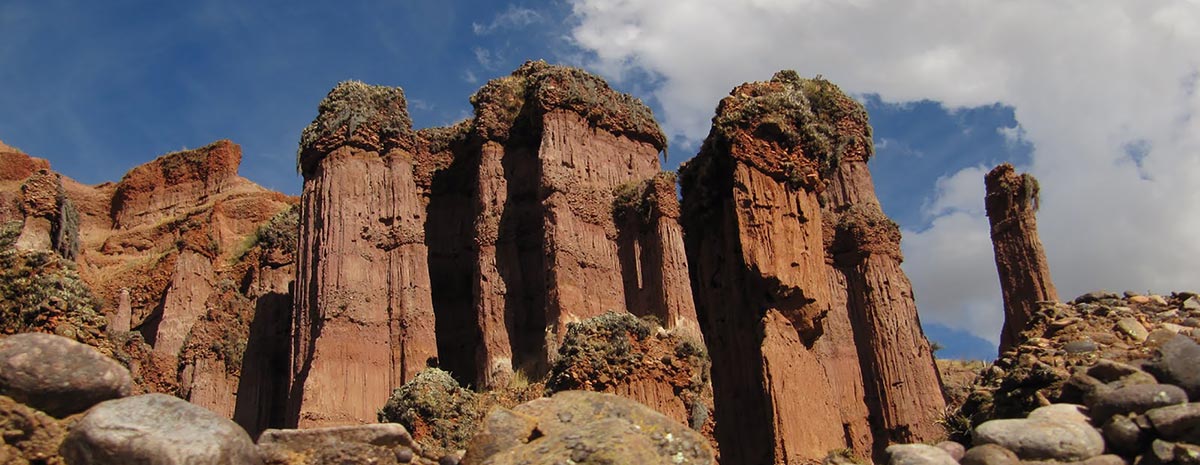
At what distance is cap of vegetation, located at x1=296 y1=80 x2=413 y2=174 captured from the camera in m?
33.3

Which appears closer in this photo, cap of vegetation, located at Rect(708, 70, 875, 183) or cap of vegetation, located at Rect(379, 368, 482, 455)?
cap of vegetation, located at Rect(708, 70, 875, 183)

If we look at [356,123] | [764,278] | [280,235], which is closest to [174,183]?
[280,235]

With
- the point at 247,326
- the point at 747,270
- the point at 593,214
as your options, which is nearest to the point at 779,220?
the point at 747,270

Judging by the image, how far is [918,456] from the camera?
8.65 m

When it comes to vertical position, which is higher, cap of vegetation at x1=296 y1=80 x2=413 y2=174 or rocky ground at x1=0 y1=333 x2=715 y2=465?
cap of vegetation at x1=296 y1=80 x2=413 y2=174

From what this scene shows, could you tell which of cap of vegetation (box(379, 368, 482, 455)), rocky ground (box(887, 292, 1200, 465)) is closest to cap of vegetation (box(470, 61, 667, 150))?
cap of vegetation (box(379, 368, 482, 455))

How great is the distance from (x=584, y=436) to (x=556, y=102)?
28797mm

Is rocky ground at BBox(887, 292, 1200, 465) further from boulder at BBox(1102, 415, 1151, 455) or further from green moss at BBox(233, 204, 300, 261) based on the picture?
green moss at BBox(233, 204, 300, 261)

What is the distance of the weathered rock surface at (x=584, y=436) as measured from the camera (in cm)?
661

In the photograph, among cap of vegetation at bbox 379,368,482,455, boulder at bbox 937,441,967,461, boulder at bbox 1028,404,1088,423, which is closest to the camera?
boulder at bbox 1028,404,1088,423

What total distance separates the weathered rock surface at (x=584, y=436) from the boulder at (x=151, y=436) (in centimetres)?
164

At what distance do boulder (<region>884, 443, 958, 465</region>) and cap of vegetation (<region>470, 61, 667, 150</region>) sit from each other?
2690 centimetres

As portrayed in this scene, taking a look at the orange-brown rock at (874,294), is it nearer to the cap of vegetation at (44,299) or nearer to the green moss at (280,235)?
the green moss at (280,235)

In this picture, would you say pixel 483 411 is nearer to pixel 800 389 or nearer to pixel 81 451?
pixel 800 389
